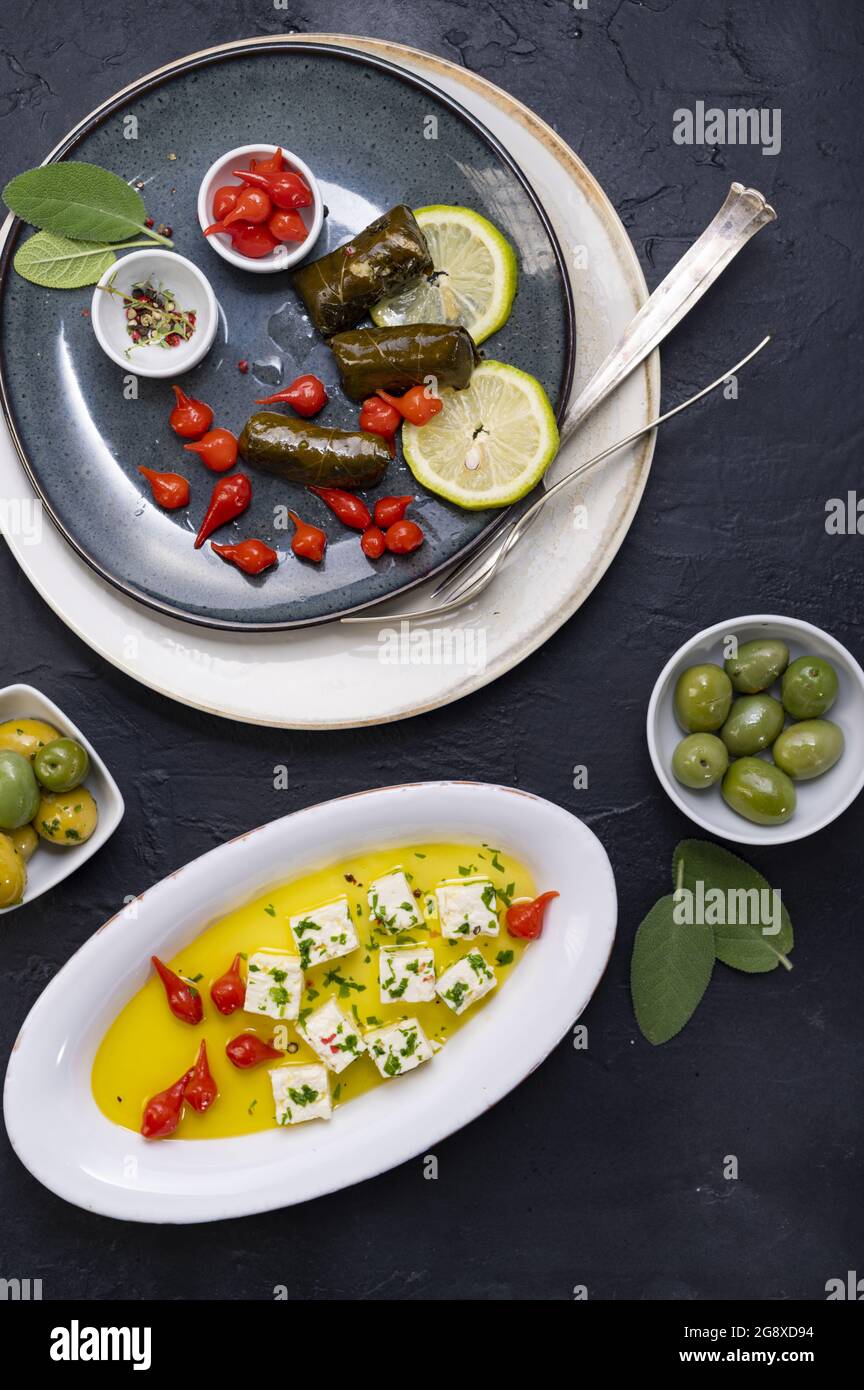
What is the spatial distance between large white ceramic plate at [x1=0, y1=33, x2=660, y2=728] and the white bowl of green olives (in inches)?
16.4

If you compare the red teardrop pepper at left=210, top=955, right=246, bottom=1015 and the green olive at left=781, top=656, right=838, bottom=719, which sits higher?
the green olive at left=781, top=656, right=838, bottom=719

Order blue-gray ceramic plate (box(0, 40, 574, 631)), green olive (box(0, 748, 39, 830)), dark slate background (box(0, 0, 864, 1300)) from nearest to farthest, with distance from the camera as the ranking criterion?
green olive (box(0, 748, 39, 830)), blue-gray ceramic plate (box(0, 40, 574, 631)), dark slate background (box(0, 0, 864, 1300))

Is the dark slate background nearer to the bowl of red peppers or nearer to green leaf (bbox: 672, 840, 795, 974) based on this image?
green leaf (bbox: 672, 840, 795, 974)

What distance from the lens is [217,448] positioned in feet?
8.93

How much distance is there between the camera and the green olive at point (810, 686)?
274cm

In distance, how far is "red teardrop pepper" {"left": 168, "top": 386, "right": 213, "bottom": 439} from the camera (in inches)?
107

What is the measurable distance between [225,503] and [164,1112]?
1.73 metres

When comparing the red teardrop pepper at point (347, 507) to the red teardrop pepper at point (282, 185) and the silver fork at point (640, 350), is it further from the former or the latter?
the red teardrop pepper at point (282, 185)

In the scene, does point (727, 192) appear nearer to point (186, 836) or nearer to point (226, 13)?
point (226, 13)

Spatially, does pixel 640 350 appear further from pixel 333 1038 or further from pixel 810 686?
pixel 333 1038

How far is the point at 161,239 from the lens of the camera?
2.71 metres

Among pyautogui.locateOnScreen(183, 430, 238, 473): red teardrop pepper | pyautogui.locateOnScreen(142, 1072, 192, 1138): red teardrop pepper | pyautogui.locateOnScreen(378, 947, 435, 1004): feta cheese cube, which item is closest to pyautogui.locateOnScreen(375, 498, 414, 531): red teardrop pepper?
pyautogui.locateOnScreen(183, 430, 238, 473): red teardrop pepper

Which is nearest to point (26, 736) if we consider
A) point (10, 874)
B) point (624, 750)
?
point (10, 874)

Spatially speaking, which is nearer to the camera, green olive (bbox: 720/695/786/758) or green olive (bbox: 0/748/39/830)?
green olive (bbox: 0/748/39/830)
